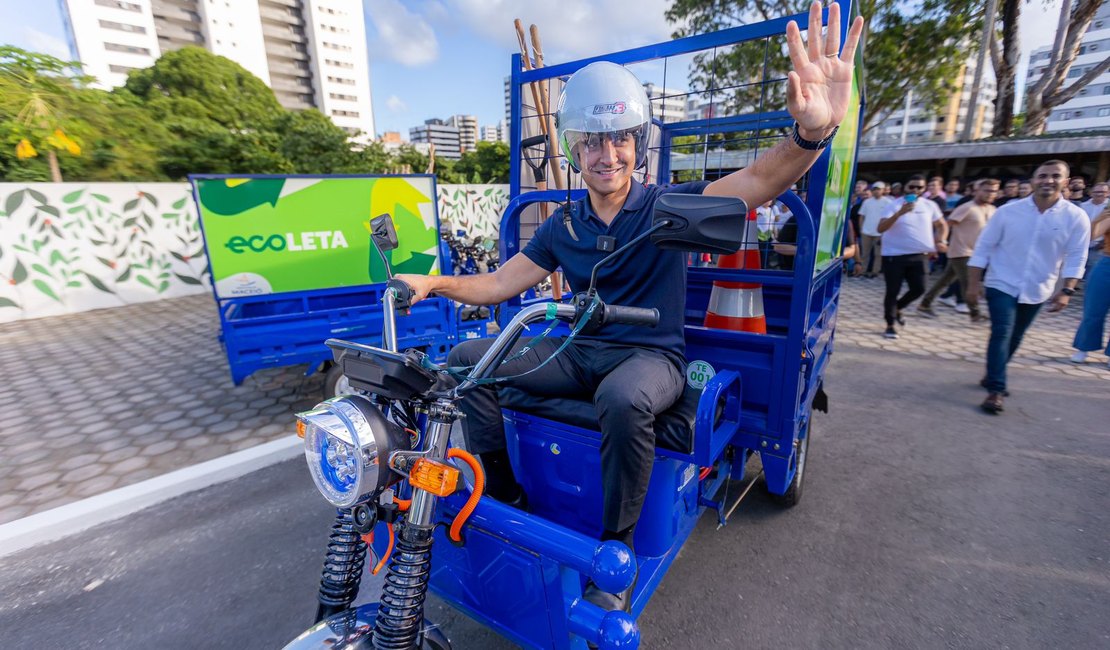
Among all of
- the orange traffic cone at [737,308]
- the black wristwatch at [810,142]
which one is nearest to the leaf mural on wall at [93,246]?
the orange traffic cone at [737,308]

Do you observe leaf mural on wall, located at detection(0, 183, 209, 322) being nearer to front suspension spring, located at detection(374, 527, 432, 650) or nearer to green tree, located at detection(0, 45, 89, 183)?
green tree, located at detection(0, 45, 89, 183)

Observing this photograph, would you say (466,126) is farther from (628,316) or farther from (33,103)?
(628,316)

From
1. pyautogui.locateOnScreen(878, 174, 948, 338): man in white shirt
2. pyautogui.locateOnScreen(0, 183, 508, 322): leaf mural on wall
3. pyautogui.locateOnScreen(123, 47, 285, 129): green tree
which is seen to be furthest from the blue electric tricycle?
pyautogui.locateOnScreen(123, 47, 285, 129): green tree

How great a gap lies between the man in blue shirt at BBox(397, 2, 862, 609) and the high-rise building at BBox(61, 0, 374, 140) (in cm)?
6389

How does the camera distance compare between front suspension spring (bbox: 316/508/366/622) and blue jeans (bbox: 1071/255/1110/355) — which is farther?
blue jeans (bbox: 1071/255/1110/355)

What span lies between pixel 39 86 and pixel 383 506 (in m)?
16.5

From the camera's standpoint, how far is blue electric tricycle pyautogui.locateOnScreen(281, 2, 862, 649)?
127cm

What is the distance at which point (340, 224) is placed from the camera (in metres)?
4.55

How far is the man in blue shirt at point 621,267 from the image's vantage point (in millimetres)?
1594

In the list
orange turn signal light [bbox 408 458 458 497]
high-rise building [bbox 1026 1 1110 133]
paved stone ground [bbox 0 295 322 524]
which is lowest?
paved stone ground [bbox 0 295 322 524]

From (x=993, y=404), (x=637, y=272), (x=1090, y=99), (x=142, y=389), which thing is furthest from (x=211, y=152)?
(x=1090, y=99)

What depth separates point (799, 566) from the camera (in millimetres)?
2551

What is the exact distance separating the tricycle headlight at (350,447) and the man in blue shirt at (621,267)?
60 centimetres

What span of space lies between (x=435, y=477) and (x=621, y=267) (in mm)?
1159
